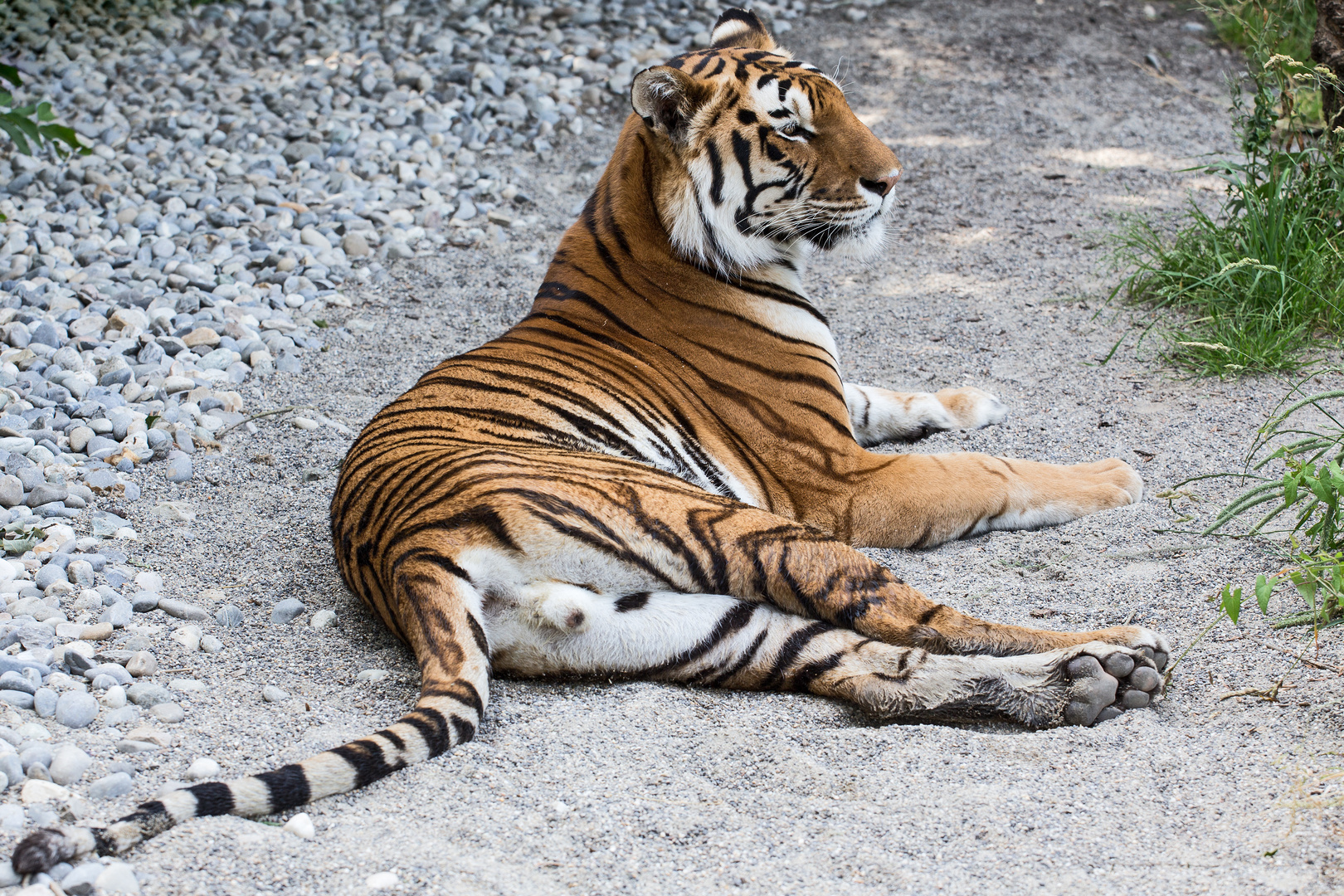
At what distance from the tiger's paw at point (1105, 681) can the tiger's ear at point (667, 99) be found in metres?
1.77

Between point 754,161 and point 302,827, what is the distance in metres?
2.15

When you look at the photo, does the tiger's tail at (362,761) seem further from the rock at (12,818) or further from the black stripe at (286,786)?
the rock at (12,818)

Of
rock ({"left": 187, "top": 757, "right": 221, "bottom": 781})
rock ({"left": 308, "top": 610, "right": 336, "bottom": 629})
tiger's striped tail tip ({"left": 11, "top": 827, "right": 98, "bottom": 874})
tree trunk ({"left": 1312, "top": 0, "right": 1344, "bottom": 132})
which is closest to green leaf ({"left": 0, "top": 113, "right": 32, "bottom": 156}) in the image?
rock ({"left": 308, "top": 610, "right": 336, "bottom": 629})

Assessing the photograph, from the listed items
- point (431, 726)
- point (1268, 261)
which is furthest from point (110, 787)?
point (1268, 261)

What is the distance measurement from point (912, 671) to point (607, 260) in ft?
5.09

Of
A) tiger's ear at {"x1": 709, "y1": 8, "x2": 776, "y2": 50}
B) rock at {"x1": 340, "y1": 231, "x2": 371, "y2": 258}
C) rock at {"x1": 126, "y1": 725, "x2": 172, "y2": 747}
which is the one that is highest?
tiger's ear at {"x1": 709, "y1": 8, "x2": 776, "y2": 50}

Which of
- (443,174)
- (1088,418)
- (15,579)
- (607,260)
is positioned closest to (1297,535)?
(1088,418)

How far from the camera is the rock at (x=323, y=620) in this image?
9.66ft

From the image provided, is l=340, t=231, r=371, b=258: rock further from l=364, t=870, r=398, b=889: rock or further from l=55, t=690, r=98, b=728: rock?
l=364, t=870, r=398, b=889: rock

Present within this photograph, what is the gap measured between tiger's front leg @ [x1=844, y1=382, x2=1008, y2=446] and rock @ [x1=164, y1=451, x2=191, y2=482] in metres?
2.18

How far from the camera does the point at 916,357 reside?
184 inches

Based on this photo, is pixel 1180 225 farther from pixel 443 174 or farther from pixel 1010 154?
pixel 443 174

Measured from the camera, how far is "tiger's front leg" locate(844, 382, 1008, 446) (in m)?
4.02

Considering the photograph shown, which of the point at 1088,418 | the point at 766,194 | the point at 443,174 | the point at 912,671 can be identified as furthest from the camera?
the point at 443,174
